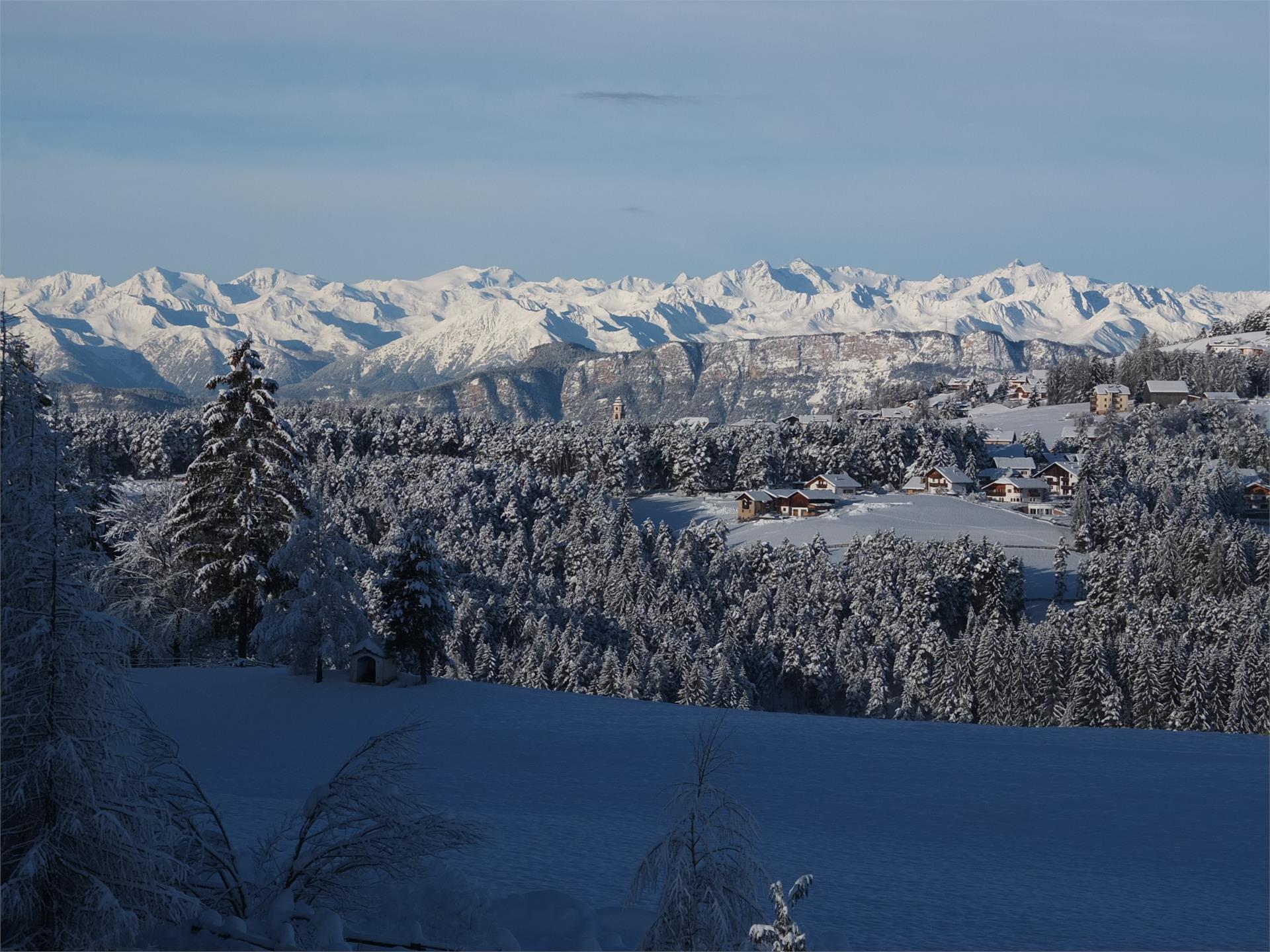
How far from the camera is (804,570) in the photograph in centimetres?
7162

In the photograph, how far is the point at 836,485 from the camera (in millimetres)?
105625

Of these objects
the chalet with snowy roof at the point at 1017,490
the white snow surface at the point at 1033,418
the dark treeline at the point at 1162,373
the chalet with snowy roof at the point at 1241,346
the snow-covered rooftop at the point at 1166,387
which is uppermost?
the chalet with snowy roof at the point at 1241,346

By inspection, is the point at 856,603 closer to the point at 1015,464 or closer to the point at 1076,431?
the point at 1015,464

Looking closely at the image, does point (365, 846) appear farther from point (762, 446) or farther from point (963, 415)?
point (963, 415)

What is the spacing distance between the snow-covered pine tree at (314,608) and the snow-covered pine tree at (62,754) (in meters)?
18.2

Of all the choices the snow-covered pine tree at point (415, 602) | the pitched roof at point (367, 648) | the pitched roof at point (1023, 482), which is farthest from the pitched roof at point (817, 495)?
the pitched roof at point (367, 648)

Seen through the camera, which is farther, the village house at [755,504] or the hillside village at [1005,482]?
the village house at [755,504]

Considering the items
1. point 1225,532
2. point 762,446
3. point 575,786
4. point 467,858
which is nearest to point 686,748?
point 575,786

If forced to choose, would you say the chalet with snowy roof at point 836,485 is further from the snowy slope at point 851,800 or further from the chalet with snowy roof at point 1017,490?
the snowy slope at point 851,800

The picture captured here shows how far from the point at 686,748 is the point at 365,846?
38.4ft

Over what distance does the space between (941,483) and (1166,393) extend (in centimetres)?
5074

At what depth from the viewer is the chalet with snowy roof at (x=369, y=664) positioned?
98.0 feet

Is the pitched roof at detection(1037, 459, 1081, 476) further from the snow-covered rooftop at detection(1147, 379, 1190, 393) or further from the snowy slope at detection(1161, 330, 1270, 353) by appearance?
the snowy slope at detection(1161, 330, 1270, 353)

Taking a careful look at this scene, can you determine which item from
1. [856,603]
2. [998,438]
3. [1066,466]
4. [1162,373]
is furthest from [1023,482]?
[1162,373]
